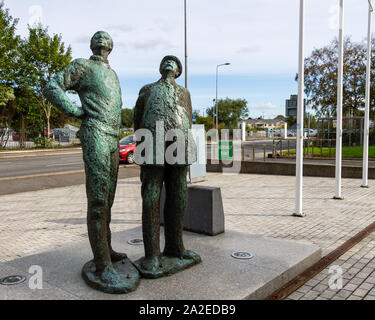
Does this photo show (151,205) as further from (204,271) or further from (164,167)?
(204,271)

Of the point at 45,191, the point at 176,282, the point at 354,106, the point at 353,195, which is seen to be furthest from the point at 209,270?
the point at 354,106

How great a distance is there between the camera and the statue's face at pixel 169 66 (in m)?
3.73

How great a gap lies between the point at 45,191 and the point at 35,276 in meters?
7.89

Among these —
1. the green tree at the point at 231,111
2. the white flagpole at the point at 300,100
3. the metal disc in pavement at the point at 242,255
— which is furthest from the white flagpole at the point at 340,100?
the green tree at the point at 231,111

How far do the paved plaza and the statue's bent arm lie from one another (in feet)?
9.07

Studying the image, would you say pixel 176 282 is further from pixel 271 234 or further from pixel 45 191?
pixel 45 191

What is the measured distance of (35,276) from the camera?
3.55 meters

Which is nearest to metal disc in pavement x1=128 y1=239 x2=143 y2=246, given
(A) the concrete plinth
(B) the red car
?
(A) the concrete plinth

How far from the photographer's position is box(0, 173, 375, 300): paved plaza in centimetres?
436

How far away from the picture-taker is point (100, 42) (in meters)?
3.43

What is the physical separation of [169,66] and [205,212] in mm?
2362

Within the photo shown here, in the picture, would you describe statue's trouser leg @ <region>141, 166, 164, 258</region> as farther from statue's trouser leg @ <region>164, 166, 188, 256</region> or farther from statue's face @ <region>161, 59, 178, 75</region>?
statue's face @ <region>161, 59, 178, 75</region>
